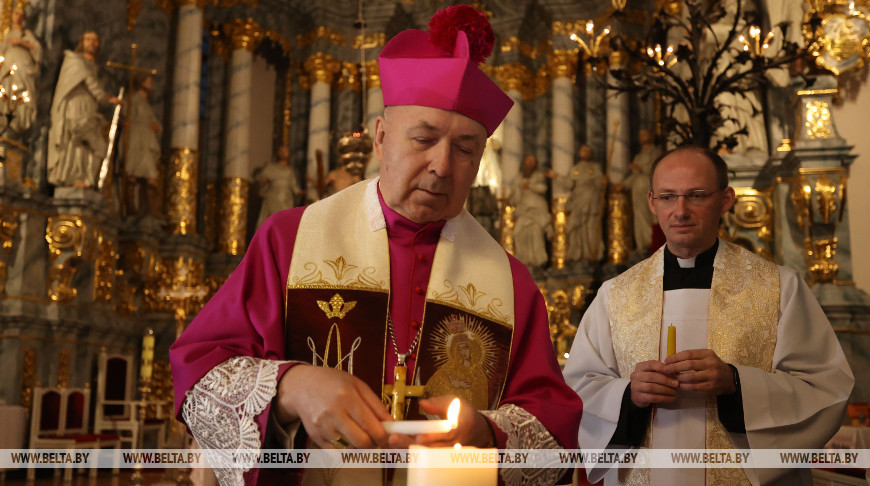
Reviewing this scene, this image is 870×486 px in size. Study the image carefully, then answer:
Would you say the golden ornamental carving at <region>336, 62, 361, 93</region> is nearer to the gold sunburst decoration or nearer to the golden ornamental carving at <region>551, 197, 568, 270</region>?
the golden ornamental carving at <region>551, 197, 568, 270</region>

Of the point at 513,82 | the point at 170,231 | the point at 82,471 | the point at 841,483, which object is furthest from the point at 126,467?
the point at 513,82

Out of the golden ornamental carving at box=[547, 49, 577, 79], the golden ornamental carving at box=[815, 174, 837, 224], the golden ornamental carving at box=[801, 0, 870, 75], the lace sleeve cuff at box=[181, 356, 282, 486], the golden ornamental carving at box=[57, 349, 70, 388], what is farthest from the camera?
the golden ornamental carving at box=[547, 49, 577, 79]

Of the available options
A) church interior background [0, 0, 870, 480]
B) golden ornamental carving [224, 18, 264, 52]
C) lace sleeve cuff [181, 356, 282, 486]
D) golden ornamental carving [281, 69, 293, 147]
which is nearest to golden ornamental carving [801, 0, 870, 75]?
church interior background [0, 0, 870, 480]

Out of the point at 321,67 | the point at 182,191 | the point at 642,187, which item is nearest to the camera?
the point at 182,191

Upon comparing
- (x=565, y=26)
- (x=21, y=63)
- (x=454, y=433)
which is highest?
(x=565, y=26)

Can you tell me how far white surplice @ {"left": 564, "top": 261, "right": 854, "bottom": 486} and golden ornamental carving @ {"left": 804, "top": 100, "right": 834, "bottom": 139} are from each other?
20.2 ft

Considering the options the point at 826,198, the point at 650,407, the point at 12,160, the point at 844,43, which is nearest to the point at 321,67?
the point at 12,160

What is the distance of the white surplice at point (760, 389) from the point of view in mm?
2936

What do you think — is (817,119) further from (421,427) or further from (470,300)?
(421,427)

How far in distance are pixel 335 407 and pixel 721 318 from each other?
2.18 meters

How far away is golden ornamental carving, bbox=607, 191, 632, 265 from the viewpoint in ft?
53.6

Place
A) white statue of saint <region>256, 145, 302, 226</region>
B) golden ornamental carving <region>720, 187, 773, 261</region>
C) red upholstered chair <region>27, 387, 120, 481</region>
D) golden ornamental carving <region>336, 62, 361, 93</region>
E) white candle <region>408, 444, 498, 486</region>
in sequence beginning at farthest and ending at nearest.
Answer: golden ornamental carving <region>336, 62, 361, 93</region> → white statue of saint <region>256, 145, 302, 226</region> → golden ornamental carving <region>720, 187, 773, 261</region> → red upholstered chair <region>27, 387, 120, 481</region> → white candle <region>408, 444, 498, 486</region>

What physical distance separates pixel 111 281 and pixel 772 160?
8.94 m

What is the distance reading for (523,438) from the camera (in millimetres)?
1938
